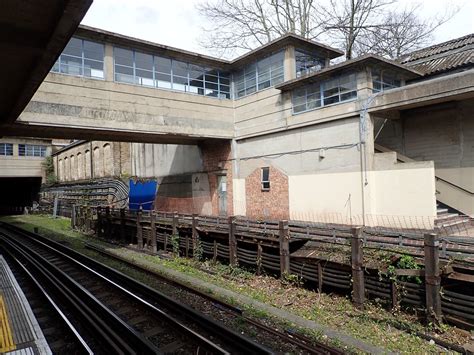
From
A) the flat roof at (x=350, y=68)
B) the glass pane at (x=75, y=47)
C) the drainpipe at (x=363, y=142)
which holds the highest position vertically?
the glass pane at (x=75, y=47)

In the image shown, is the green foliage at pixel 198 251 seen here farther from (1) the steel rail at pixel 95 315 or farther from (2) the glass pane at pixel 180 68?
(2) the glass pane at pixel 180 68

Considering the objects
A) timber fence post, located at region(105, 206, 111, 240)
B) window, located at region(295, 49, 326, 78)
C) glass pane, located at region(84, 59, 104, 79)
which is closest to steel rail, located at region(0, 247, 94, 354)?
timber fence post, located at region(105, 206, 111, 240)

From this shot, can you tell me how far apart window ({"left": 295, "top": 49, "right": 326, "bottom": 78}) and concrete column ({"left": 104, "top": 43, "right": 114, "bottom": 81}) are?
28.0ft

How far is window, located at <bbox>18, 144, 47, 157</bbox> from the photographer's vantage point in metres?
36.4

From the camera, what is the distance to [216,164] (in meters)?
19.1

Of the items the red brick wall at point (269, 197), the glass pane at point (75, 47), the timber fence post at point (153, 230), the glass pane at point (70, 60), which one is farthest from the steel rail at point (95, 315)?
the red brick wall at point (269, 197)

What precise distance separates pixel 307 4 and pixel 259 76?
1055cm

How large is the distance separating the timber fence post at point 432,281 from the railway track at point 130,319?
3105 mm

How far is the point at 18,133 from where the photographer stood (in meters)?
14.3

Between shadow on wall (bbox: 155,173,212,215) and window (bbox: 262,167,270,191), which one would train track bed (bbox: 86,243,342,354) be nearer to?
window (bbox: 262,167,270,191)

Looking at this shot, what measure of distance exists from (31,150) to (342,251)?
1583 inches

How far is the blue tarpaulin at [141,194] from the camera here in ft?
72.2

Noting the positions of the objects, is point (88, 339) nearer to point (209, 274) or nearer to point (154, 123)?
point (209, 274)

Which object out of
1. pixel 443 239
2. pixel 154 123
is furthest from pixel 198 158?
pixel 443 239
